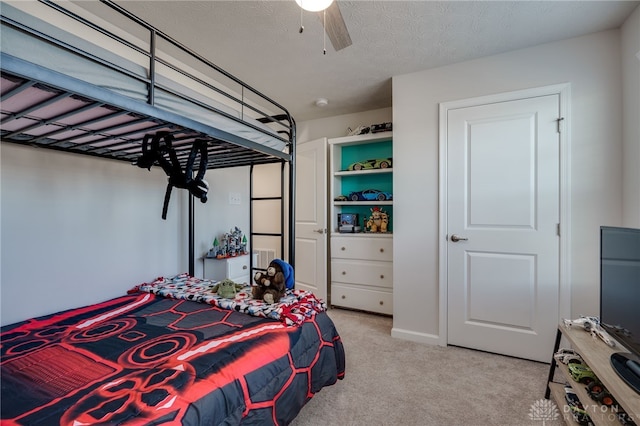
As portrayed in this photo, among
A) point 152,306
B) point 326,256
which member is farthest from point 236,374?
point 326,256

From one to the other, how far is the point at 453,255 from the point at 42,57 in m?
2.68

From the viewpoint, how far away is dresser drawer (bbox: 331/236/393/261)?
3080 millimetres

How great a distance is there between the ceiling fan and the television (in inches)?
65.3

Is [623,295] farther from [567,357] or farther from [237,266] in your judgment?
[237,266]

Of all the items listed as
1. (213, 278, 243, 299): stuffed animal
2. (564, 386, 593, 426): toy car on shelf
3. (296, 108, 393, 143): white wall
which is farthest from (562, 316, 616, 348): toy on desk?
(296, 108, 393, 143): white wall

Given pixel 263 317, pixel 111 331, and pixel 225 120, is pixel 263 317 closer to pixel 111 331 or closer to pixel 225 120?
pixel 111 331

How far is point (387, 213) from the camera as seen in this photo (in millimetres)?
3383

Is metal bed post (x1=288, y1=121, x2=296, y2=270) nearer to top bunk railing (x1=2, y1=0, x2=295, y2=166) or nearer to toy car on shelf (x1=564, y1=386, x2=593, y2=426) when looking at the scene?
top bunk railing (x1=2, y1=0, x2=295, y2=166)

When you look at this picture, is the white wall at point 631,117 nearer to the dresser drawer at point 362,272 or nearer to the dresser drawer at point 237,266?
the dresser drawer at point 362,272

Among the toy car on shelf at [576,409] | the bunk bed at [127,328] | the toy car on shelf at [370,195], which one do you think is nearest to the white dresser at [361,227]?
the toy car on shelf at [370,195]

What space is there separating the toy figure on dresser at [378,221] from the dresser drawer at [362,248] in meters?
0.22

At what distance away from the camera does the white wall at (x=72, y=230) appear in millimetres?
1535

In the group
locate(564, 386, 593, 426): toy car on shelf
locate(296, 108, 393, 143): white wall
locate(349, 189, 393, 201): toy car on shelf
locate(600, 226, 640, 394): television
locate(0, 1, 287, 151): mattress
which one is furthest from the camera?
locate(296, 108, 393, 143): white wall

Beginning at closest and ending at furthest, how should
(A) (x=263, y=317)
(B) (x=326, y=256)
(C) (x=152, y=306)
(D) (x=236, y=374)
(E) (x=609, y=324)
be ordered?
(D) (x=236, y=374) → (E) (x=609, y=324) → (A) (x=263, y=317) → (C) (x=152, y=306) → (B) (x=326, y=256)
